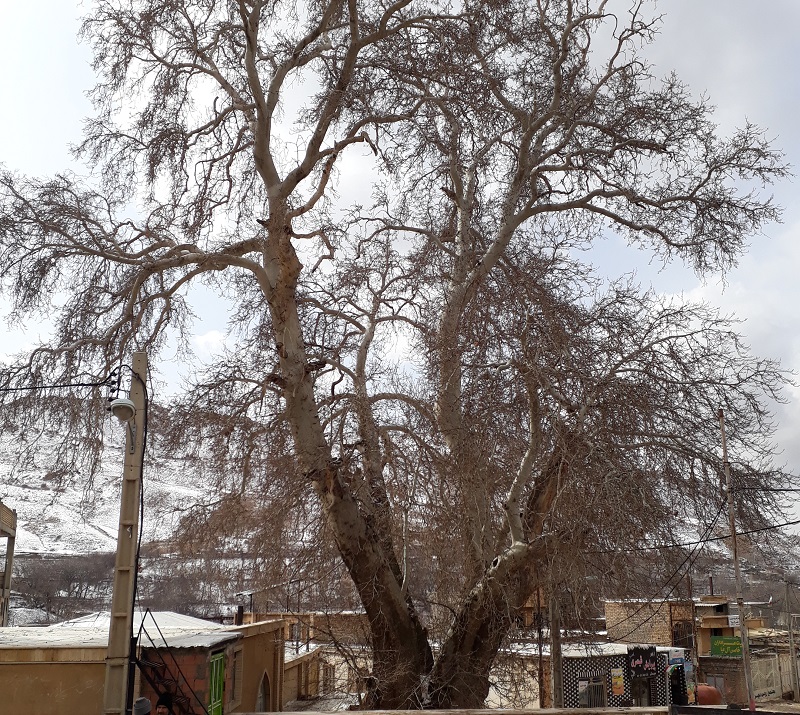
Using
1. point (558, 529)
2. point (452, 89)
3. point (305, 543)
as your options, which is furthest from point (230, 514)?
point (452, 89)

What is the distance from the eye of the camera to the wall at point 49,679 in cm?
1068

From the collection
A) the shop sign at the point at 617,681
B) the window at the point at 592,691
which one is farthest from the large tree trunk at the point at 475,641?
the shop sign at the point at 617,681

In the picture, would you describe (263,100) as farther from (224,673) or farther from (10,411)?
(224,673)

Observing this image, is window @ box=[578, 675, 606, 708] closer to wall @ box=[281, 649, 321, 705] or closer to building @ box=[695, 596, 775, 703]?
building @ box=[695, 596, 775, 703]

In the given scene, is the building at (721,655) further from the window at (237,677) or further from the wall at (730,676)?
the window at (237,677)

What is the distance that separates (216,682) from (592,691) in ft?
43.2

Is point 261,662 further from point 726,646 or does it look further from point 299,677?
point 726,646

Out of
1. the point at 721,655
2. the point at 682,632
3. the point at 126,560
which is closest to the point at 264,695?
the point at 126,560

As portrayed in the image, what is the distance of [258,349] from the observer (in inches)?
575

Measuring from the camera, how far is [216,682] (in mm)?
12164

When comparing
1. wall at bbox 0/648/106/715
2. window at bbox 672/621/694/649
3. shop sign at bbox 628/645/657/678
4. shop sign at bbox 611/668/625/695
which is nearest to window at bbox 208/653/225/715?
wall at bbox 0/648/106/715

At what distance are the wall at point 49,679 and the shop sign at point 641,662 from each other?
16.3 m

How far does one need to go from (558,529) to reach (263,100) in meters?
7.93

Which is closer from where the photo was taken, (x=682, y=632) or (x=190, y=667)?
(x=190, y=667)
